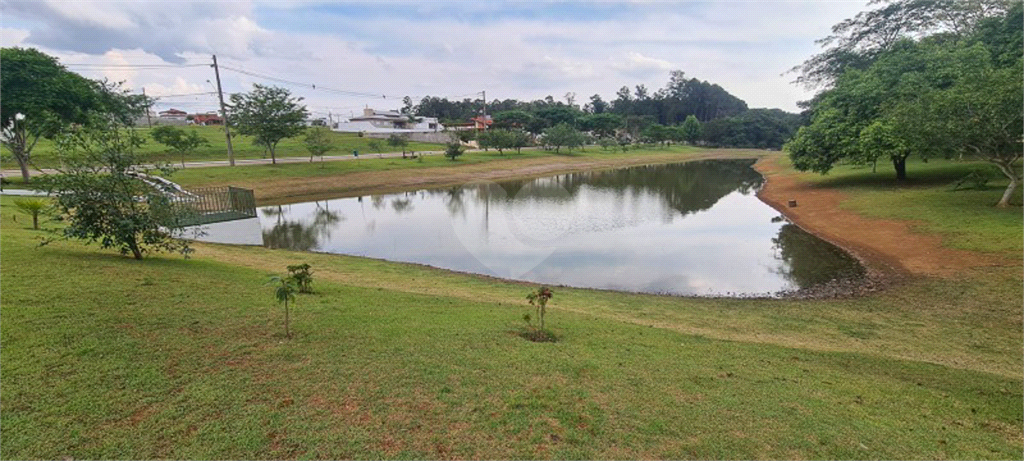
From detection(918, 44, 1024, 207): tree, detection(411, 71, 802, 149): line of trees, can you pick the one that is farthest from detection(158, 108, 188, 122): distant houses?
detection(918, 44, 1024, 207): tree

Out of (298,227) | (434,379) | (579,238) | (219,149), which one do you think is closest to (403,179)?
(298,227)

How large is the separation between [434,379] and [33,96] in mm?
34661

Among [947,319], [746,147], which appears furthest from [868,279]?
[746,147]

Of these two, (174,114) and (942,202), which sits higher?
(174,114)

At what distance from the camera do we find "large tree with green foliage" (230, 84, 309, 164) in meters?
38.0

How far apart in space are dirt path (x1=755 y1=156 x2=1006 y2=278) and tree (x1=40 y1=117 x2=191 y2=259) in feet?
61.9

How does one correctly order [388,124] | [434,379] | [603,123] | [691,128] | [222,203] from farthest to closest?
1. [691,128]
2. [388,124]
3. [603,123]
4. [222,203]
5. [434,379]

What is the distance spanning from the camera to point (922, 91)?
88.4ft

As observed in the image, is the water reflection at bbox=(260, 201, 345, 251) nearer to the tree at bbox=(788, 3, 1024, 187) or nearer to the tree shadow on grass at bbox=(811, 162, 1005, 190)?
the tree at bbox=(788, 3, 1024, 187)

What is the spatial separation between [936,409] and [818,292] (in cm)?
832

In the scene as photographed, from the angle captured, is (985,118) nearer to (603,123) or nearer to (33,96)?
(33,96)

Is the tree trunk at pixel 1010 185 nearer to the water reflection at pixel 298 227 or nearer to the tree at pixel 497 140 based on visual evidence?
the water reflection at pixel 298 227

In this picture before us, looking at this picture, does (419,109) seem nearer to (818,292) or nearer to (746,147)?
(746,147)

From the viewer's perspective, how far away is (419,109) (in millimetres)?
123188
